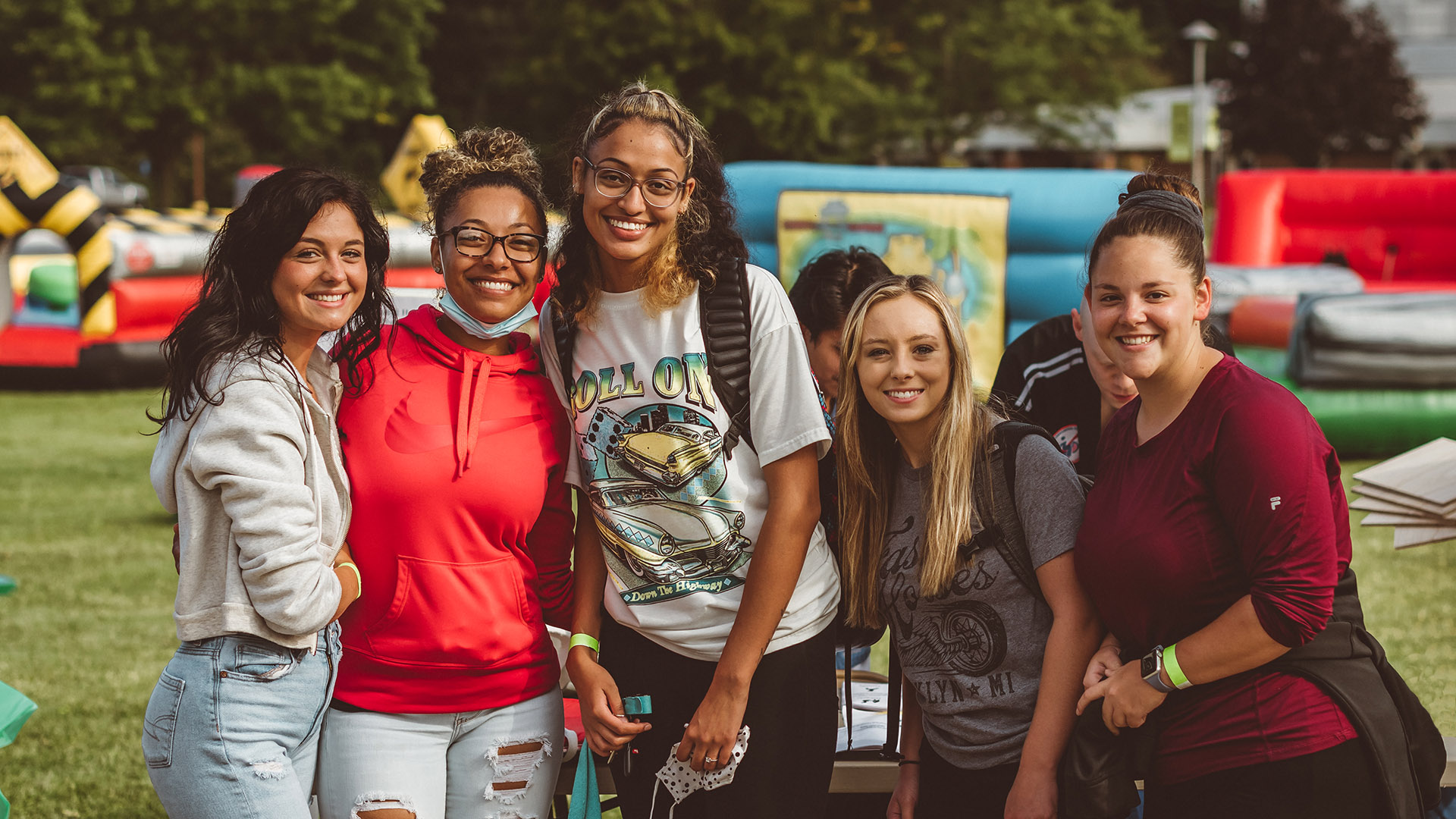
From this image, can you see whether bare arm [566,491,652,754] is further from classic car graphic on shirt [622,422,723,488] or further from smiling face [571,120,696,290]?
smiling face [571,120,696,290]

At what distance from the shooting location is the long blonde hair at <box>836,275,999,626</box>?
2.31 meters

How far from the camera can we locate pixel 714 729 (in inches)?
87.0

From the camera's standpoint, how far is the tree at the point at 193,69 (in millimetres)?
24562

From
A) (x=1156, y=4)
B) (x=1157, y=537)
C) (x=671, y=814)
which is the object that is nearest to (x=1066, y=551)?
(x=1157, y=537)

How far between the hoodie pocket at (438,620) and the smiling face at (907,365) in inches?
32.7

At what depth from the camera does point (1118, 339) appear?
210cm

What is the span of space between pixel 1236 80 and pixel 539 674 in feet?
135

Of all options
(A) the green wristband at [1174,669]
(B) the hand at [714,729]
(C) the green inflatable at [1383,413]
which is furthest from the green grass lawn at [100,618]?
(A) the green wristband at [1174,669]

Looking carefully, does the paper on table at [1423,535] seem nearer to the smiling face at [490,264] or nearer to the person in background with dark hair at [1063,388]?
the person in background with dark hair at [1063,388]

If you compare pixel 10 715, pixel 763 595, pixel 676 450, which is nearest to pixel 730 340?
pixel 676 450

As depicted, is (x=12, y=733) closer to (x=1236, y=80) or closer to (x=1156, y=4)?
(x=1236, y=80)

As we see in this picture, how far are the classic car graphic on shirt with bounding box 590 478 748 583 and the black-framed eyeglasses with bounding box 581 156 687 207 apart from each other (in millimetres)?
522

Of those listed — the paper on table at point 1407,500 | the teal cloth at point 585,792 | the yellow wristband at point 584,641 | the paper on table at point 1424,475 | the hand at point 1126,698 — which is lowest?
the teal cloth at point 585,792

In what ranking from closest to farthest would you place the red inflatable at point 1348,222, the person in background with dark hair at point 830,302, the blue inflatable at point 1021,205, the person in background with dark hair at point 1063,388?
1. the person in background with dark hair at point 1063,388
2. the person in background with dark hair at point 830,302
3. the blue inflatable at point 1021,205
4. the red inflatable at point 1348,222
